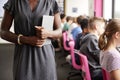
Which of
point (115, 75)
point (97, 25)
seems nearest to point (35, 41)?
point (115, 75)

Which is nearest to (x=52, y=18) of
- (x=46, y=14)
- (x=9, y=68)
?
(x=46, y=14)

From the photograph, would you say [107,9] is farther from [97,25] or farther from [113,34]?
[113,34]

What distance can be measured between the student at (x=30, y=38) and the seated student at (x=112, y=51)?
59 centimetres

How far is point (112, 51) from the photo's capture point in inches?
73.0

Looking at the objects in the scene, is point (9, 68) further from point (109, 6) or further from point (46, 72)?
point (109, 6)

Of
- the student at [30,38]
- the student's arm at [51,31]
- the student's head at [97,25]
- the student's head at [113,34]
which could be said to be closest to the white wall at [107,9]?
the student's head at [97,25]

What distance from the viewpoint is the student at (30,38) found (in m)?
1.33

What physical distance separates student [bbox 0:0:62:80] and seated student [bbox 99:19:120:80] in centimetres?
59

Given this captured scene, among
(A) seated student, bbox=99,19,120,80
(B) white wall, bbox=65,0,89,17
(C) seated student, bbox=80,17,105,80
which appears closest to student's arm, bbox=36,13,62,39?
(A) seated student, bbox=99,19,120,80

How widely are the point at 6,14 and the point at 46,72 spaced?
0.40 metres

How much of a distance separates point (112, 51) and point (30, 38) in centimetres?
78

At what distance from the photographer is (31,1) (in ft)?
4.44

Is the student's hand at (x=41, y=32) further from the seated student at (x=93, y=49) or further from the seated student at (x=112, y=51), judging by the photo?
the seated student at (x=93, y=49)

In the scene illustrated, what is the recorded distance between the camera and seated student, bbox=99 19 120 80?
5.84 feet
